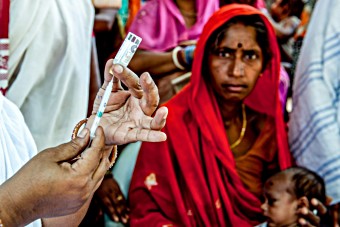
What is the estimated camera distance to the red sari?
235cm

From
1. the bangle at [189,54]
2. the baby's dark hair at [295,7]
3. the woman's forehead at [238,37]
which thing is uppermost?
the woman's forehead at [238,37]

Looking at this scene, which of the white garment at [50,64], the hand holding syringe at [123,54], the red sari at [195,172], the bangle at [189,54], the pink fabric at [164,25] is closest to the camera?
the hand holding syringe at [123,54]

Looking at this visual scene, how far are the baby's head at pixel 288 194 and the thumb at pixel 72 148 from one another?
1221 millimetres

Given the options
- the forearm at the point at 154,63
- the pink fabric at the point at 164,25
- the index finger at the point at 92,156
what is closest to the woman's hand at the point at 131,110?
the index finger at the point at 92,156

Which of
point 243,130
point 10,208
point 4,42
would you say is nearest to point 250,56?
point 243,130

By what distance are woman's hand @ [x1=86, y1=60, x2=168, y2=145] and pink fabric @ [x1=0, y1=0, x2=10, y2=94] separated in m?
0.80

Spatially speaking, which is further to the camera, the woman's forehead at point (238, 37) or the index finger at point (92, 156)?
the woman's forehead at point (238, 37)

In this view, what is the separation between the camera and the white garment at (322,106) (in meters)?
2.55

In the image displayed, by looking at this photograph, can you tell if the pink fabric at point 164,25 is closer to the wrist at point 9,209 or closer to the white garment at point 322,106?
the white garment at point 322,106

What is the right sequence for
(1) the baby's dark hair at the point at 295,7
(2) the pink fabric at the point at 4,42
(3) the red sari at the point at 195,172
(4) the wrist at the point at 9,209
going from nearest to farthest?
(4) the wrist at the point at 9,209 < (2) the pink fabric at the point at 4,42 < (3) the red sari at the point at 195,172 < (1) the baby's dark hair at the point at 295,7

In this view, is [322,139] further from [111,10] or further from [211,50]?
[111,10]

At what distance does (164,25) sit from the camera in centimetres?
305

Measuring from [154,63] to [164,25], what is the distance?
244mm

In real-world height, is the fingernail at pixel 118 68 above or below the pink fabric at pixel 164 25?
above
